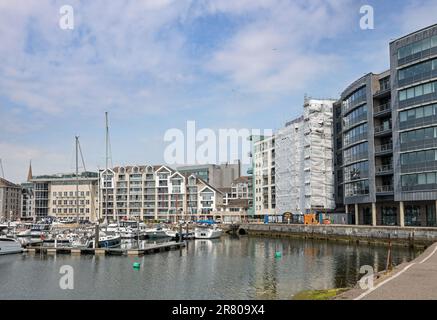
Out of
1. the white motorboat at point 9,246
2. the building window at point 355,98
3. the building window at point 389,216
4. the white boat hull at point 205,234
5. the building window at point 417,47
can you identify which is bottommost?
the white boat hull at point 205,234

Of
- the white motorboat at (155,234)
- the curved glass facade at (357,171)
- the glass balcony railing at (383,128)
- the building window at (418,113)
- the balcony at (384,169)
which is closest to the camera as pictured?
the building window at (418,113)

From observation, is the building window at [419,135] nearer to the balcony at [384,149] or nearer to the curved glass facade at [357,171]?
the balcony at [384,149]

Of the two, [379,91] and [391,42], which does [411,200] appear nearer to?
[379,91]

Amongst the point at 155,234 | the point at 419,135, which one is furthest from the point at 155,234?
the point at 419,135

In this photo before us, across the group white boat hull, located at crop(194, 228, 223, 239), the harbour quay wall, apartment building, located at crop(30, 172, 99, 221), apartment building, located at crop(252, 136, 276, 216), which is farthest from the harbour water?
apartment building, located at crop(30, 172, 99, 221)

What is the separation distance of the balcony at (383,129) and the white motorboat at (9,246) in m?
61.3

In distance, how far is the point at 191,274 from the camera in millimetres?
44969

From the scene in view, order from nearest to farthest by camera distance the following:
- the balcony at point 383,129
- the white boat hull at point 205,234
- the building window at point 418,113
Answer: the building window at point 418,113 → the balcony at point 383,129 → the white boat hull at point 205,234

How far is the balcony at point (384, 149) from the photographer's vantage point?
78881mm

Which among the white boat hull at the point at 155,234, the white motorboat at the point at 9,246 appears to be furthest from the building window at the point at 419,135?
the white motorboat at the point at 9,246

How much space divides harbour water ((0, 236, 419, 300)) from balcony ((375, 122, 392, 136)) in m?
22.5

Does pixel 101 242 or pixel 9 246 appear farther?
pixel 101 242

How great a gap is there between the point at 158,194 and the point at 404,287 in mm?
144490

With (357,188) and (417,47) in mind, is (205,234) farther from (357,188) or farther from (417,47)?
(417,47)
